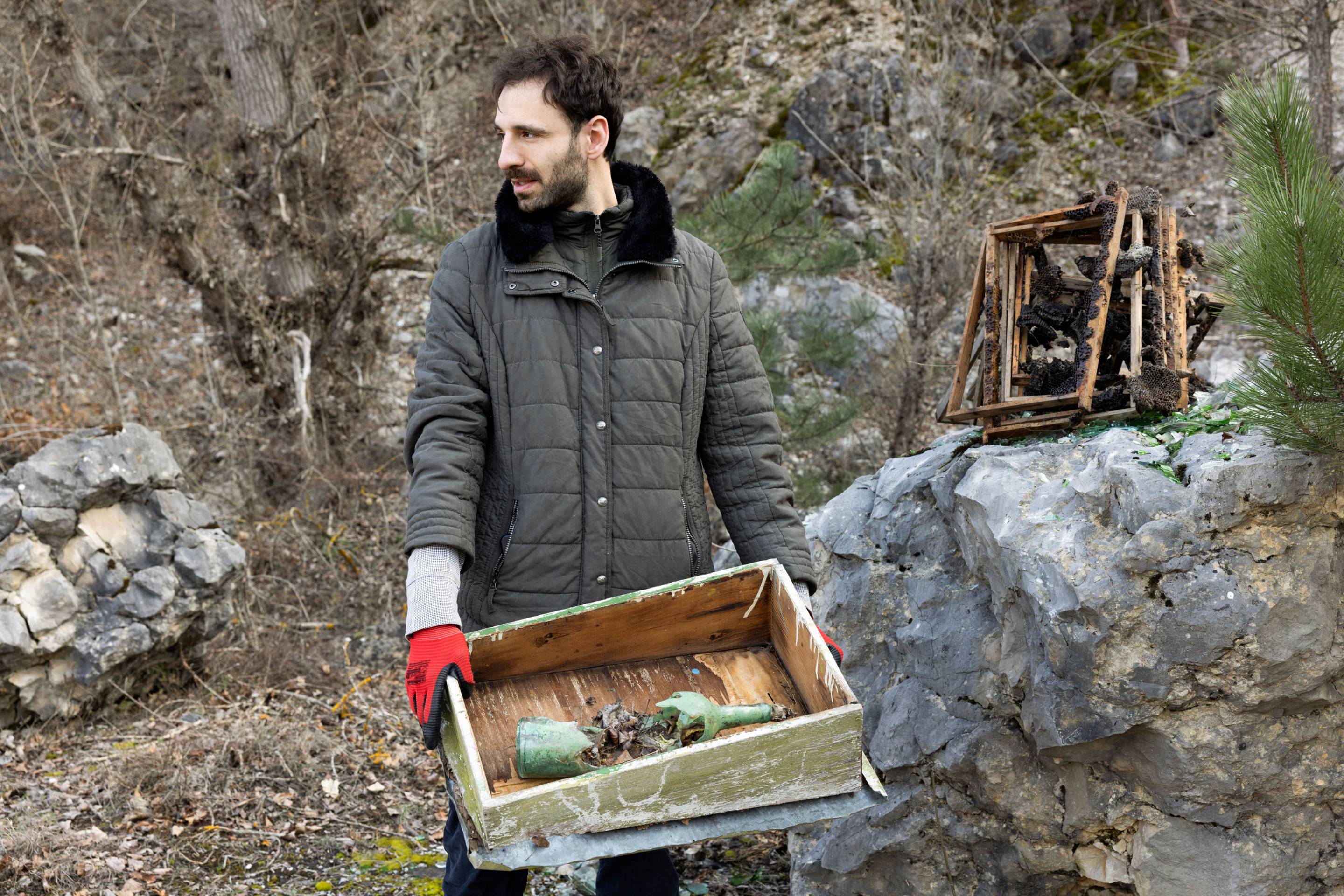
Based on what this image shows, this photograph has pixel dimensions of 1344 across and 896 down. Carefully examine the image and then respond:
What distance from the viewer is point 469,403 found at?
2305mm

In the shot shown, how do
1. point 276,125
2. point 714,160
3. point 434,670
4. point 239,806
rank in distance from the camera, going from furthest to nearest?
1. point 714,160
2. point 276,125
3. point 239,806
4. point 434,670

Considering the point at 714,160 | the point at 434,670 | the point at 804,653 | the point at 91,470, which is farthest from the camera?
the point at 714,160

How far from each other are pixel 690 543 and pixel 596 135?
997mm

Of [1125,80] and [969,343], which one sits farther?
[1125,80]

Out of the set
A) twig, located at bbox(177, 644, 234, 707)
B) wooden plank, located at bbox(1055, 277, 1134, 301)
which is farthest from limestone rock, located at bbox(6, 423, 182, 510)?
wooden plank, located at bbox(1055, 277, 1134, 301)

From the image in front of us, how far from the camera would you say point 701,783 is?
1827 millimetres

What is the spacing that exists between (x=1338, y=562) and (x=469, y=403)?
1903 millimetres

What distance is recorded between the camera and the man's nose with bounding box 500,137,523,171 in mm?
2305

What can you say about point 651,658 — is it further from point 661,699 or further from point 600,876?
point 600,876

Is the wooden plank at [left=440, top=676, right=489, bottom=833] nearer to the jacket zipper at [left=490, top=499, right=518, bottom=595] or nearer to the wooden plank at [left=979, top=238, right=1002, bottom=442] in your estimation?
the jacket zipper at [left=490, top=499, right=518, bottom=595]

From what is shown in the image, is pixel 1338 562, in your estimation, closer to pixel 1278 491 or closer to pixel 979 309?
pixel 1278 491

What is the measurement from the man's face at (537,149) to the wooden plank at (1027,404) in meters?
1.28

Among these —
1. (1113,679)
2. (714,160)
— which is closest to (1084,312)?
(1113,679)

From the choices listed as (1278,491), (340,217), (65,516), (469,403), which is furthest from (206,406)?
(1278,491)
